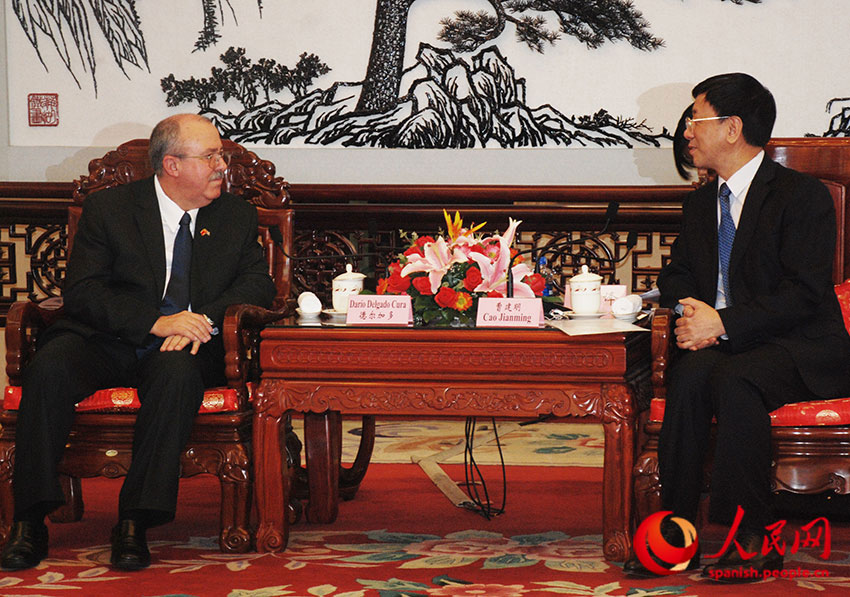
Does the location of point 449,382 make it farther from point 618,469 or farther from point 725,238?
point 725,238

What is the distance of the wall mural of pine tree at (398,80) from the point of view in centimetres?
463

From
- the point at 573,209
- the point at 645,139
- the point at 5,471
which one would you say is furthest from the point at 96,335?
the point at 645,139

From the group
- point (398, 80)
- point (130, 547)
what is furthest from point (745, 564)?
point (398, 80)

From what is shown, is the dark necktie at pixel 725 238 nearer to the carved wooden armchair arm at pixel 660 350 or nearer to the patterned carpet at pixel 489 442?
the carved wooden armchair arm at pixel 660 350

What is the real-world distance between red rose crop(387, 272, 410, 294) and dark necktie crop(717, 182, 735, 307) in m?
0.87

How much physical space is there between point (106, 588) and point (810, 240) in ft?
6.51

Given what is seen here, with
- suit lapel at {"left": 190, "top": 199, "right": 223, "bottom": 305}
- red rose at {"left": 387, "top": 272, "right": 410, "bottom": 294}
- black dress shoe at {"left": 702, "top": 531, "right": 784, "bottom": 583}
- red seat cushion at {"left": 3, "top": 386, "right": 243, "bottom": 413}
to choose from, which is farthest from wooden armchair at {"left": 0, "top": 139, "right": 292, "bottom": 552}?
black dress shoe at {"left": 702, "top": 531, "right": 784, "bottom": 583}

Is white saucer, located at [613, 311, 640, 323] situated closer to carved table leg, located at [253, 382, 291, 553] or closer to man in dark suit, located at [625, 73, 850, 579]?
man in dark suit, located at [625, 73, 850, 579]

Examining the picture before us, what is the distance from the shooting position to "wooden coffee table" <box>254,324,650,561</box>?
264 centimetres

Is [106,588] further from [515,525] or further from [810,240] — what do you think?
[810,240]

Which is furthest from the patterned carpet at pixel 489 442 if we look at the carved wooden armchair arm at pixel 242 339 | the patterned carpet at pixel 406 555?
the carved wooden armchair arm at pixel 242 339

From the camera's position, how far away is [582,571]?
2.59 m

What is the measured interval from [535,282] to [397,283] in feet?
1.25

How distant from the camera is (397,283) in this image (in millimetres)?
2867
